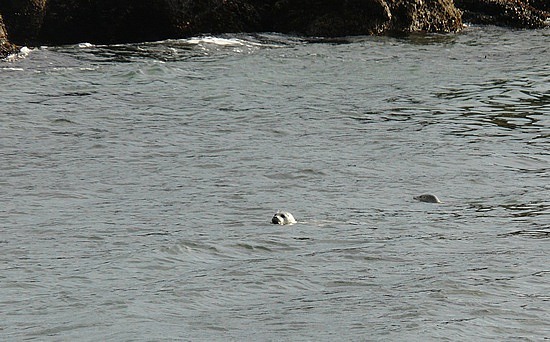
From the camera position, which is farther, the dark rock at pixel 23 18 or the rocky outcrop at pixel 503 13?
the rocky outcrop at pixel 503 13

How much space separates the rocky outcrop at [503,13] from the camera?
1557 cm

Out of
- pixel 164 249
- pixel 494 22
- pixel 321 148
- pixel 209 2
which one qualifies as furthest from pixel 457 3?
pixel 164 249

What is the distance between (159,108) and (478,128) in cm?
288

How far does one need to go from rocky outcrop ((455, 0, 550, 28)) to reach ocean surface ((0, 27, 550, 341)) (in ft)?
12.5

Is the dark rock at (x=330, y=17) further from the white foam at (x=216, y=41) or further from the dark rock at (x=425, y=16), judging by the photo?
the white foam at (x=216, y=41)

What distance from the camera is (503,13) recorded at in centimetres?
1571

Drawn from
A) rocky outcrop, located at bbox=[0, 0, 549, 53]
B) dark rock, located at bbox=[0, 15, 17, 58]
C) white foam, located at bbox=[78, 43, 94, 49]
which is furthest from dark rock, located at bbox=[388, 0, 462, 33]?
dark rock, located at bbox=[0, 15, 17, 58]

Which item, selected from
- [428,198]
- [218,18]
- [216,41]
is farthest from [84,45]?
[428,198]

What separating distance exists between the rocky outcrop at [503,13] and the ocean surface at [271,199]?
12.5 feet

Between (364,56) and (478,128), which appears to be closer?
(478,128)

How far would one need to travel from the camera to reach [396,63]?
11.9 meters

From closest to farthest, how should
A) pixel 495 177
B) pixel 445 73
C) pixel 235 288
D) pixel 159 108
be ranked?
pixel 235 288 < pixel 495 177 < pixel 159 108 < pixel 445 73

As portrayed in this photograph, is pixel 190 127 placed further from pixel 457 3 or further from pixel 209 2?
pixel 457 3

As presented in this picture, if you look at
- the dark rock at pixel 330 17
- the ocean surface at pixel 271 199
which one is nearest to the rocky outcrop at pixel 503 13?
the dark rock at pixel 330 17
